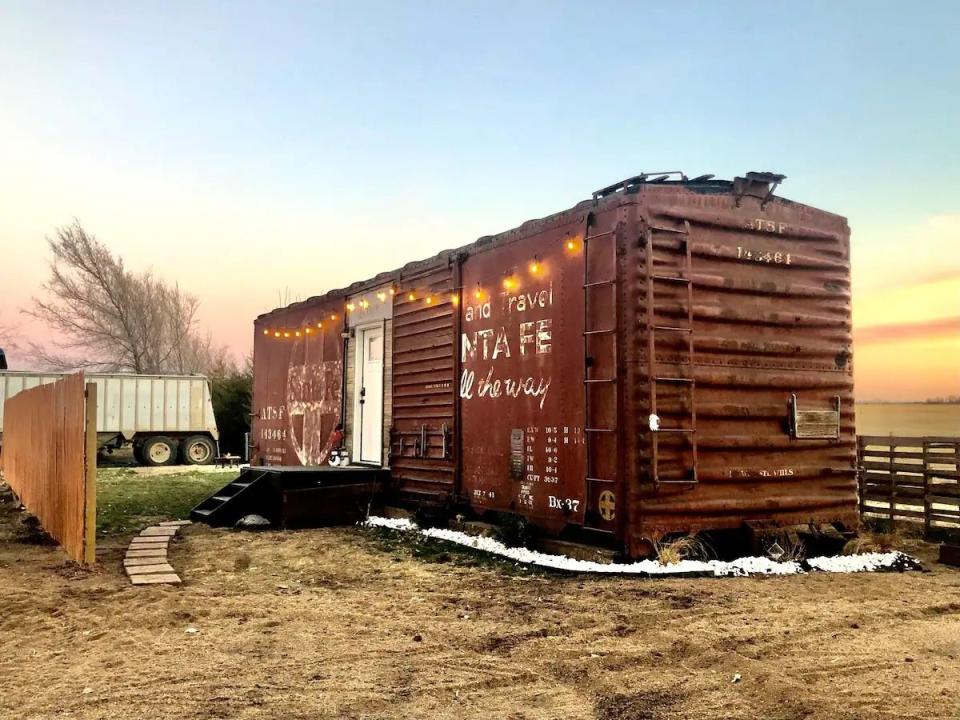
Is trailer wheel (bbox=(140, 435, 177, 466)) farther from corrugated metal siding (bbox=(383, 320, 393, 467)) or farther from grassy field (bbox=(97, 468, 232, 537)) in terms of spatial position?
corrugated metal siding (bbox=(383, 320, 393, 467))

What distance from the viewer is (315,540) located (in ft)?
27.1

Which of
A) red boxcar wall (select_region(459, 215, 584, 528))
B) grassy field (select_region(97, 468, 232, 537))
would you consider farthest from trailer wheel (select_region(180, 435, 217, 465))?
red boxcar wall (select_region(459, 215, 584, 528))

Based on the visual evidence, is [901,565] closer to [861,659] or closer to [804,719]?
[861,659]

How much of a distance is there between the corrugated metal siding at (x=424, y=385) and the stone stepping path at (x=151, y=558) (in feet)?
9.29

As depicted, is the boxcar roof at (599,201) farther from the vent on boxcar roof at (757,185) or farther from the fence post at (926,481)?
the fence post at (926,481)

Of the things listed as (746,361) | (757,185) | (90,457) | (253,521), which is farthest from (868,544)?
(90,457)

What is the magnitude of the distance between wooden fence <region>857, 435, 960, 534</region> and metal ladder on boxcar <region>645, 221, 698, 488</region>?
126 inches

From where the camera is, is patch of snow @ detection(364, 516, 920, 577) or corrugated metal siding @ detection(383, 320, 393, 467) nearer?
patch of snow @ detection(364, 516, 920, 577)

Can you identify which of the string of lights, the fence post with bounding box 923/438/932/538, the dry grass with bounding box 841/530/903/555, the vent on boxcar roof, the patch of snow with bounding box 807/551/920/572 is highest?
the vent on boxcar roof

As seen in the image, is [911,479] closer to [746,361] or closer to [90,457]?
[746,361]

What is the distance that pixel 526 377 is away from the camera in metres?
7.64

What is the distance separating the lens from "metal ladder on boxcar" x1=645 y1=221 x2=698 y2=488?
6324 millimetres

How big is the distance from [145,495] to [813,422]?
422 inches

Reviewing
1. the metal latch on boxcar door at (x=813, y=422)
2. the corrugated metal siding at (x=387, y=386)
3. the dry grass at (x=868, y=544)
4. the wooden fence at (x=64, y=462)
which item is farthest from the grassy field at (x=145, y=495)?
the dry grass at (x=868, y=544)
